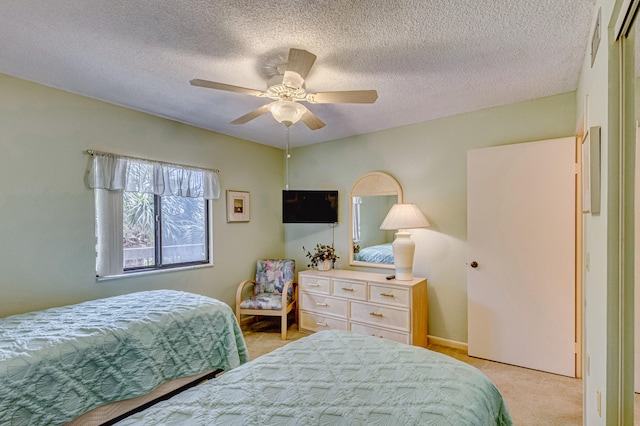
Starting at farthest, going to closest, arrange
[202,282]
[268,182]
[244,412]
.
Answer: [268,182], [202,282], [244,412]

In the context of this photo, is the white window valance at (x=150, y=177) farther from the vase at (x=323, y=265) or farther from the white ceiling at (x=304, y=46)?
the vase at (x=323, y=265)

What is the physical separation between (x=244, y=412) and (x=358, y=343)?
0.80m

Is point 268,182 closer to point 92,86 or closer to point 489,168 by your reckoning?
point 92,86

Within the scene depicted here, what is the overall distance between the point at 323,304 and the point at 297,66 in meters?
2.74

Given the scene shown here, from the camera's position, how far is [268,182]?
4668 millimetres

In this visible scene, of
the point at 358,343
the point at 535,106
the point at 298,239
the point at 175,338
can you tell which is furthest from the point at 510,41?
the point at 298,239

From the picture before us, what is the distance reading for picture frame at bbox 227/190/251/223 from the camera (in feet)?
13.4

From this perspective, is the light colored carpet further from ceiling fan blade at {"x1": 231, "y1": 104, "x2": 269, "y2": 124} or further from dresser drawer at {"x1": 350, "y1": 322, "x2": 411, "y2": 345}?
ceiling fan blade at {"x1": 231, "y1": 104, "x2": 269, "y2": 124}

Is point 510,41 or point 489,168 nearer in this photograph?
point 510,41

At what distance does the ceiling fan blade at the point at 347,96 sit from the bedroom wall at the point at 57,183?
2068 mm

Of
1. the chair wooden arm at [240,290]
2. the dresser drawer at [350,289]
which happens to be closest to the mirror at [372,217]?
the dresser drawer at [350,289]

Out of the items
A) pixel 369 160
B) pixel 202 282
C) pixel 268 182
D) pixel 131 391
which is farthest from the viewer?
pixel 268 182

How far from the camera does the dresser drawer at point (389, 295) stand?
10.5 feet

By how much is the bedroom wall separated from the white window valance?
9 cm
